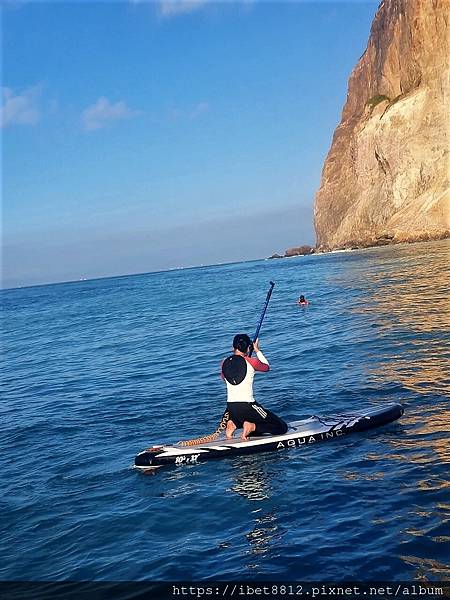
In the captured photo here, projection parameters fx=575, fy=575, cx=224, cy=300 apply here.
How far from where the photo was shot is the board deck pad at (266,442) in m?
10.6

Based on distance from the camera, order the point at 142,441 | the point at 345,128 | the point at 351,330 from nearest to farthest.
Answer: the point at 142,441, the point at 351,330, the point at 345,128

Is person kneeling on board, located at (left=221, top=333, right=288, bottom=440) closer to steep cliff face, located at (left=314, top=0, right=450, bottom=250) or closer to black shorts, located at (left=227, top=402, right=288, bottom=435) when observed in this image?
black shorts, located at (left=227, top=402, right=288, bottom=435)

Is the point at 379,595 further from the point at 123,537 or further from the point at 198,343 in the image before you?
the point at 198,343

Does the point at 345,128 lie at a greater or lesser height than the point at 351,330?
greater

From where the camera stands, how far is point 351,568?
650 centimetres

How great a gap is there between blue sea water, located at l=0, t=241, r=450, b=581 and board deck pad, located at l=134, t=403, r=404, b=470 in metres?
0.19

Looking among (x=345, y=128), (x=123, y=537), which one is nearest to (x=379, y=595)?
(x=123, y=537)

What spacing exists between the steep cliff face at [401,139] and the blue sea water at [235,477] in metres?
66.6

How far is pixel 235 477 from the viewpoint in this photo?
386 inches

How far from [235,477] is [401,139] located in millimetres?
91222

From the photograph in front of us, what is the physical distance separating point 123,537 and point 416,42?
326 feet

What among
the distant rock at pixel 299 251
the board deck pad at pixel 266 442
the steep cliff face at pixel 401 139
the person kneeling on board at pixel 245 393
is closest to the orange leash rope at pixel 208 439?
the board deck pad at pixel 266 442

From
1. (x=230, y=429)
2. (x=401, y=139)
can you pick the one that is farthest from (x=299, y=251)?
(x=230, y=429)

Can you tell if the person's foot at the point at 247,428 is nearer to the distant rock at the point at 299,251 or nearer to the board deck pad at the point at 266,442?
the board deck pad at the point at 266,442
